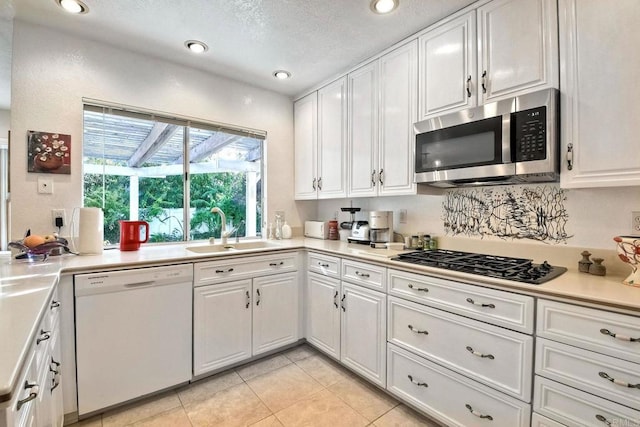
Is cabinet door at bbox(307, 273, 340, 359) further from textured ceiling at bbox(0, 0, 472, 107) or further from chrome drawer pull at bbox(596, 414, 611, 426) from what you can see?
textured ceiling at bbox(0, 0, 472, 107)

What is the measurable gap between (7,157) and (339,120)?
2489 millimetres

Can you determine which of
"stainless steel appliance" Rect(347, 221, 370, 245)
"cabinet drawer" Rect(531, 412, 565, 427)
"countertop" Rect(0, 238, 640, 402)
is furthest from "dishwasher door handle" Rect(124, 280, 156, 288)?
"cabinet drawer" Rect(531, 412, 565, 427)

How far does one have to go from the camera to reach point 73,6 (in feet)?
6.02

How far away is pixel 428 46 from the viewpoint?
2.05 metres

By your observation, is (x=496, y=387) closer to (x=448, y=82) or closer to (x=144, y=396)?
(x=448, y=82)

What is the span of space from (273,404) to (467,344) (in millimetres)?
1245

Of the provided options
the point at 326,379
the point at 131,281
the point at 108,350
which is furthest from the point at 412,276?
the point at 108,350

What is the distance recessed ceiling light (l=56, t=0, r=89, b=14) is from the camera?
1.80 m

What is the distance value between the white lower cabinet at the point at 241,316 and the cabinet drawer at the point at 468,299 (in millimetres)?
1004

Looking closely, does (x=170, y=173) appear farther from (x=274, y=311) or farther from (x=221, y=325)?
(x=274, y=311)

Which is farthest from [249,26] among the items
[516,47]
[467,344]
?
[467,344]

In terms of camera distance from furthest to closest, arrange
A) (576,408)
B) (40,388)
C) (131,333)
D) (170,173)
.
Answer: (170,173) → (131,333) → (576,408) → (40,388)

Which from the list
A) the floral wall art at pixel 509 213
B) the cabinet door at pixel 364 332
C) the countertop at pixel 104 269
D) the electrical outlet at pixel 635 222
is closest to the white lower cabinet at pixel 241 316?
the countertop at pixel 104 269

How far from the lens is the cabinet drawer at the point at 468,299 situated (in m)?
1.34
